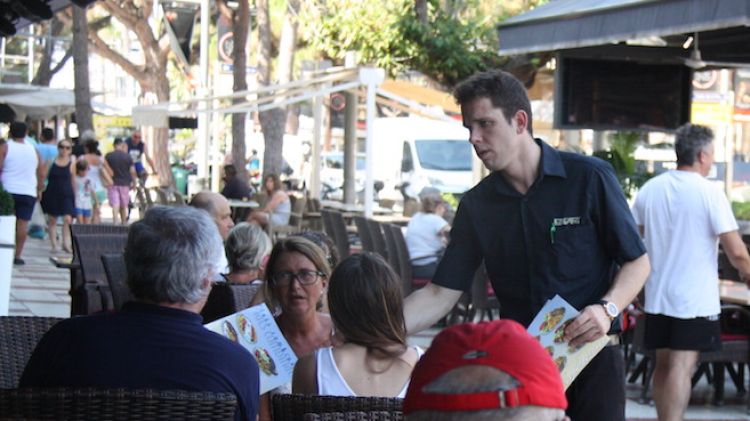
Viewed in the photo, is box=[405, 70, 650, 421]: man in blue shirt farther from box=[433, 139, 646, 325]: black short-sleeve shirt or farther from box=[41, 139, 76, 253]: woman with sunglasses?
box=[41, 139, 76, 253]: woman with sunglasses

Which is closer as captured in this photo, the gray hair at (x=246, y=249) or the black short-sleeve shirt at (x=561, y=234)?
the black short-sleeve shirt at (x=561, y=234)

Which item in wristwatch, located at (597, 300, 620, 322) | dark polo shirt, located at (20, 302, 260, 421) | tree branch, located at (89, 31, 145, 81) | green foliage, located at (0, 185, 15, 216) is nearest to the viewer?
dark polo shirt, located at (20, 302, 260, 421)

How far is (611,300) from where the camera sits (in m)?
3.97

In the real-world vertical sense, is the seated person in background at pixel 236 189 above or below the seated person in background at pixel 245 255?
below

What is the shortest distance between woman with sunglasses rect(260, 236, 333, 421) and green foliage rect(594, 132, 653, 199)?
892 centimetres

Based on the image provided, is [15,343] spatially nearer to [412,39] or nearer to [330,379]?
[330,379]

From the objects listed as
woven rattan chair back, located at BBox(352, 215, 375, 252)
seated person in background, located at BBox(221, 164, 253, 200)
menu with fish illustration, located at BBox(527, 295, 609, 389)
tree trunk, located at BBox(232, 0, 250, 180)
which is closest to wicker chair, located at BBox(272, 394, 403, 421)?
menu with fish illustration, located at BBox(527, 295, 609, 389)

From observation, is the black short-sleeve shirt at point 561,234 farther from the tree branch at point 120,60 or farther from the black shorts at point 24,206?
the tree branch at point 120,60

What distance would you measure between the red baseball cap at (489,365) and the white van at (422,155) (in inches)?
982

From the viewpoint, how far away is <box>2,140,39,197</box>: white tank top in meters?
15.5

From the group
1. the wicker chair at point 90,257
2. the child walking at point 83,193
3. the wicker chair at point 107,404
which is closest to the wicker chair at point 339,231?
the wicker chair at point 90,257

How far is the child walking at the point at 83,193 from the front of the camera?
63.6 feet

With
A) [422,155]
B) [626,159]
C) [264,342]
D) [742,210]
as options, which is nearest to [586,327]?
[264,342]

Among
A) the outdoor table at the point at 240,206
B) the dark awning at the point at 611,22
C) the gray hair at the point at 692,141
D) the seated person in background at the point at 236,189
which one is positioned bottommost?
the outdoor table at the point at 240,206
